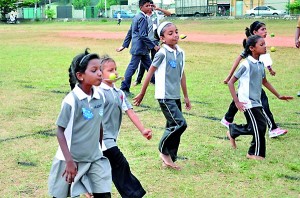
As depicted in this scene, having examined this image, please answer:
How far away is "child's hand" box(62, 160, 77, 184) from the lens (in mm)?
3916

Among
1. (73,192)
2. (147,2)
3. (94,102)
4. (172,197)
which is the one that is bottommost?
(172,197)

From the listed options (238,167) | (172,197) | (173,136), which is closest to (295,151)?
(238,167)

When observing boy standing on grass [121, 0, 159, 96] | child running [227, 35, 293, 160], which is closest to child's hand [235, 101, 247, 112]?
child running [227, 35, 293, 160]

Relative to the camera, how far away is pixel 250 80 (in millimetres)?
6207

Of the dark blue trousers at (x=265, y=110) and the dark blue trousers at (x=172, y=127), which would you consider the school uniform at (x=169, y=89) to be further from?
the dark blue trousers at (x=265, y=110)

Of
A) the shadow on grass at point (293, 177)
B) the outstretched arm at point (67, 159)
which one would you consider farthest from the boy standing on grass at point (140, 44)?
the outstretched arm at point (67, 159)

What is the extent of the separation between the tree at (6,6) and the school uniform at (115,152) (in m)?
60.8

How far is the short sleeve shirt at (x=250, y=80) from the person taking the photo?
618 centimetres

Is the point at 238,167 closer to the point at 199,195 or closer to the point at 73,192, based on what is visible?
the point at 199,195

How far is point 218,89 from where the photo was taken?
11.0 meters

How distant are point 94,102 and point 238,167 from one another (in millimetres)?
2299

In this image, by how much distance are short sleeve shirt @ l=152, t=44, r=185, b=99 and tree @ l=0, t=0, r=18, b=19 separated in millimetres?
59742

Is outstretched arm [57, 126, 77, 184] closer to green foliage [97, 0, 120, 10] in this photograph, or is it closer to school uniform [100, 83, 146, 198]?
school uniform [100, 83, 146, 198]

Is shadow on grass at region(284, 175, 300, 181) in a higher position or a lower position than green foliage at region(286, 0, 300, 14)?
lower
